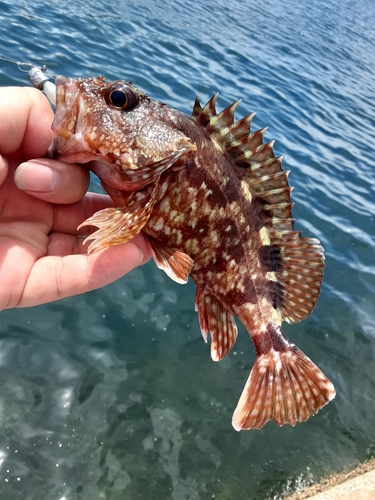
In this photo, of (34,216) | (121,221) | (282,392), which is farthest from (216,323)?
(34,216)

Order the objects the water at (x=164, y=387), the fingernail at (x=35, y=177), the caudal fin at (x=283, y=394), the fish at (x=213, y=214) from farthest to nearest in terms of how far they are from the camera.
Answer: the water at (x=164, y=387), the caudal fin at (x=283, y=394), the fish at (x=213, y=214), the fingernail at (x=35, y=177)

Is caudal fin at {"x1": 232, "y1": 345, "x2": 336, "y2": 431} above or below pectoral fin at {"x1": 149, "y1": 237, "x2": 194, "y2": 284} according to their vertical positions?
below

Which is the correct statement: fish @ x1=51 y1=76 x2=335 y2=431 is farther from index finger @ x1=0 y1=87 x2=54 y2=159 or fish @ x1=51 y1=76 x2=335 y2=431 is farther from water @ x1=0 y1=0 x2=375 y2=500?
water @ x1=0 y1=0 x2=375 y2=500

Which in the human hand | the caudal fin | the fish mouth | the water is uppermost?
the fish mouth

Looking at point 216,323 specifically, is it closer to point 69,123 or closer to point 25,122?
point 69,123

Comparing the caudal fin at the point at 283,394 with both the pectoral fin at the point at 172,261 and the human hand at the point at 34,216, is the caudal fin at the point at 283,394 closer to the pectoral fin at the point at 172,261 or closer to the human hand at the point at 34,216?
the pectoral fin at the point at 172,261

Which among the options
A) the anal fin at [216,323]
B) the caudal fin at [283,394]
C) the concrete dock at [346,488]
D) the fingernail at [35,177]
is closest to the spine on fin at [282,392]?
the caudal fin at [283,394]

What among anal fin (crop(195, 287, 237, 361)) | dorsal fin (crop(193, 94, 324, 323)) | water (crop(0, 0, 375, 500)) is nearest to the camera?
dorsal fin (crop(193, 94, 324, 323))

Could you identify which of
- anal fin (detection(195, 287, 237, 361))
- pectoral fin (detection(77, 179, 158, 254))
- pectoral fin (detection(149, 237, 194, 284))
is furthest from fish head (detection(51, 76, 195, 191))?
anal fin (detection(195, 287, 237, 361))
